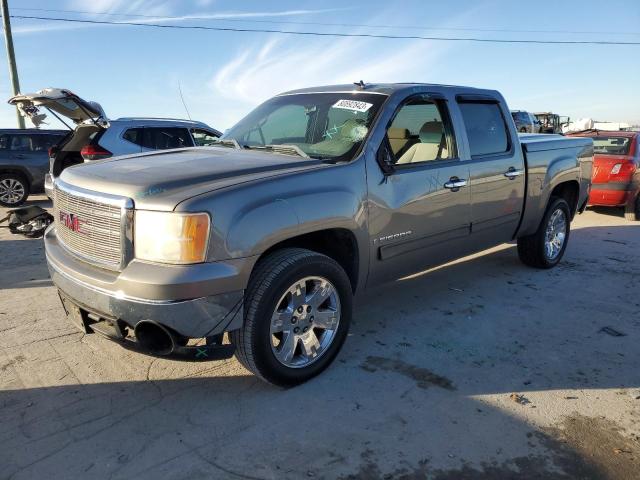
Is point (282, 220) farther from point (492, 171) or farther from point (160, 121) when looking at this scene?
point (160, 121)

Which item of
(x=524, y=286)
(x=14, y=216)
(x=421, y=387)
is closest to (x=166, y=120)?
(x=14, y=216)

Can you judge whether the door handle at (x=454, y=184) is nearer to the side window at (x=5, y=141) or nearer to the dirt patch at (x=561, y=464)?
the dirt patch at (x=561, y=464)

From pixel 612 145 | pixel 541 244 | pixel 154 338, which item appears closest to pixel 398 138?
pixel 154 338

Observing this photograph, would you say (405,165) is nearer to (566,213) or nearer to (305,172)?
(305,172)

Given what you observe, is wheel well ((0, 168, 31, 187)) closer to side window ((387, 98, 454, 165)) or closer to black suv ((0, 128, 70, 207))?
black suv ((0, 128, 70, 207))

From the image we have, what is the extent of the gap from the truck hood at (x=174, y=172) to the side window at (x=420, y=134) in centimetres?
84

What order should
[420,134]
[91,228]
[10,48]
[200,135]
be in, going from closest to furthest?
[91,228] < [420,134] < [200,135] < [10,48]

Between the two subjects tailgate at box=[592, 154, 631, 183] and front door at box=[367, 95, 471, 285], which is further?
tailgate at box=[592, 154, 631, 183]

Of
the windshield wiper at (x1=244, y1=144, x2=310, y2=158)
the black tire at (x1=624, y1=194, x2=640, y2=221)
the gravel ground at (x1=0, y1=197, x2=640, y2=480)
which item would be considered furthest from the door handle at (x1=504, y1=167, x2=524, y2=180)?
the black tire at (x1=624, y1=194, x2=640, y2=221)

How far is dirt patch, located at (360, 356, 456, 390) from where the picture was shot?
3.33 meters

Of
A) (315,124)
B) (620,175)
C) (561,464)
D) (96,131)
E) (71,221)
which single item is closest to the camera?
(561,464)

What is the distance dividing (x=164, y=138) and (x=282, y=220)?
621 cm

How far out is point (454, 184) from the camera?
4.17 m

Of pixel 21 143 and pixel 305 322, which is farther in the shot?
pixel 21 143
